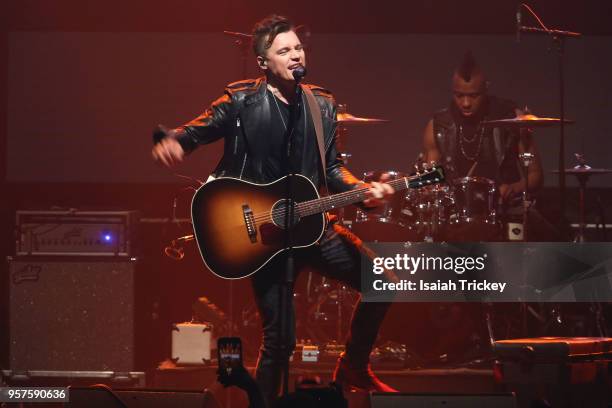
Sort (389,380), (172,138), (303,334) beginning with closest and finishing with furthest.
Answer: (172,138), (389,380), (303,334)

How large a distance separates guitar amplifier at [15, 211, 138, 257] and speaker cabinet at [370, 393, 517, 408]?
3.43 meters

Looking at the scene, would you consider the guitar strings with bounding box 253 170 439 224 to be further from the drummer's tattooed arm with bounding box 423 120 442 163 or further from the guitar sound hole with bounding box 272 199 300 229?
the drummer's tattooed arm with bounding box 423 120 442 163

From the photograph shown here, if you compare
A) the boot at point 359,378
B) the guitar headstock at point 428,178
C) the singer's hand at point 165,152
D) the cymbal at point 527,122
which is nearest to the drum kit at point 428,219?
the cymbal at point 527,122

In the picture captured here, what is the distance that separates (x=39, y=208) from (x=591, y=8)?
17.3ft

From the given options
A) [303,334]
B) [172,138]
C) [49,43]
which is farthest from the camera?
[49,43]

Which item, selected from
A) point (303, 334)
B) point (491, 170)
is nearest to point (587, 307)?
point (491, 170)

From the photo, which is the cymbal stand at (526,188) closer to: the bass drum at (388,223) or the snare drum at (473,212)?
the snare drum at (473,212)

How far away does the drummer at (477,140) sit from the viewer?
29.4 ft

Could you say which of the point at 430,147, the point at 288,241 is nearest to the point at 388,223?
the point at 430,147

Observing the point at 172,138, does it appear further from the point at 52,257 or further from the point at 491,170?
the point at 491,170

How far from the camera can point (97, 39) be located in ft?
30.5

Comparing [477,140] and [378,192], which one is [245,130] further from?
[477,140]

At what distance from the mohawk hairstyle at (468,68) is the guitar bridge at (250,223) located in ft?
15.1

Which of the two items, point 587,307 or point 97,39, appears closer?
point 587,307
